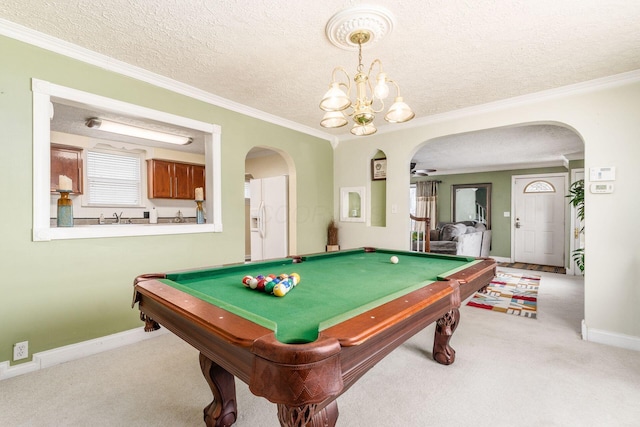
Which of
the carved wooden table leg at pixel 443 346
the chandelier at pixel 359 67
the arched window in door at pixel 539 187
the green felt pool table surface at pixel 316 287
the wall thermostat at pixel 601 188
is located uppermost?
the chandelier at pixel 359 67

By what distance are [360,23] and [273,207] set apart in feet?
10.6

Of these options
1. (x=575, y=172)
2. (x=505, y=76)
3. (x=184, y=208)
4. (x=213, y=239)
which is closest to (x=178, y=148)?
(x=184, y=208)

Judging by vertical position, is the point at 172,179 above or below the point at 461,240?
above

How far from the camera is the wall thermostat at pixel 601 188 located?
2.67m

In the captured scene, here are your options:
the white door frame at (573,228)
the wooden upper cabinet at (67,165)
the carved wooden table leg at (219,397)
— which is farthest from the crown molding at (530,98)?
the wooden upper cabinet at (67,165)

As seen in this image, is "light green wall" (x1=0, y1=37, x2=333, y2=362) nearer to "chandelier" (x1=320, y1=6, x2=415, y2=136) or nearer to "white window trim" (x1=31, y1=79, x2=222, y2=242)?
"white window trim" (x1=31, y1=79, x2=222, y2=242)

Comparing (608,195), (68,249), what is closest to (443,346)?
(608,195)

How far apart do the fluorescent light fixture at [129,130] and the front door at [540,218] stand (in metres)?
7.49

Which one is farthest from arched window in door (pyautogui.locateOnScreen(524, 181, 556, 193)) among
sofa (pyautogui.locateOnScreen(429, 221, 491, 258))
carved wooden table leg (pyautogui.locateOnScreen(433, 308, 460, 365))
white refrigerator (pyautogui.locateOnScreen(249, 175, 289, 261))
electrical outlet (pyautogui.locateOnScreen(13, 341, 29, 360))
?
electrical outlet (pyautogui.locateOnScreen(13, 341, 29, 360))

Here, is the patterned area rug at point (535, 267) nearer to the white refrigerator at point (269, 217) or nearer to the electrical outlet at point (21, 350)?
the white refrigerator at point (269, 217)

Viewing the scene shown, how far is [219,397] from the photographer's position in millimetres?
1539

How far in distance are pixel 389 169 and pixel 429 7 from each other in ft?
8.04

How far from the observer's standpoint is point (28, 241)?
210cm

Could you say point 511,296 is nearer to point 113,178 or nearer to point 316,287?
point 316,287
